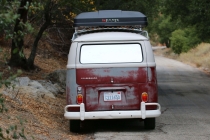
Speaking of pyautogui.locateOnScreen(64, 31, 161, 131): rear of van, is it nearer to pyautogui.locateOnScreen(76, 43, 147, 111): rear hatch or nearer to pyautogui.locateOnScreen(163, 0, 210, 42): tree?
pyautogui.locateOnScreen(76, 43, 147, 111): rear hatch

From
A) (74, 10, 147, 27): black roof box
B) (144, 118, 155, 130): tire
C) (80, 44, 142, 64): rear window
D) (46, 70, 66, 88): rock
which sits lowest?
(46, 70, 66, 88): rock

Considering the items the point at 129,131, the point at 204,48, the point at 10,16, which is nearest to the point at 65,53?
the point at 129,131

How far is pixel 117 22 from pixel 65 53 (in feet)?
41.2

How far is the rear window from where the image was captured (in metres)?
10.4

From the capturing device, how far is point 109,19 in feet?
42.1

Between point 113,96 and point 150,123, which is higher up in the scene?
point 113,96

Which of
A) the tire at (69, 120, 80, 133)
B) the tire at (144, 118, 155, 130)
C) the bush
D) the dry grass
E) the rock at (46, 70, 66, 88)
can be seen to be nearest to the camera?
the tire at (69, 120, 80, 133)

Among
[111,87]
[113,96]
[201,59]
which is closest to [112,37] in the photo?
[111,87]

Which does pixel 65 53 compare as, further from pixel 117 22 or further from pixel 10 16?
pixel 10 16

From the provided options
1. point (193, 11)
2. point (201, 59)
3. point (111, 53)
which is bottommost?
point (201, 59)

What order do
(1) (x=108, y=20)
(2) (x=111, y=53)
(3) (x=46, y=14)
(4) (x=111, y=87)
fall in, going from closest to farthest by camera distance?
(4) (x=111, y=87) → (2) (x=111, y=53) → (1) (x=108, y=20) → (3) (x=46, y=14)

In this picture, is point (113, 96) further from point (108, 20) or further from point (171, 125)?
point (108, 20)

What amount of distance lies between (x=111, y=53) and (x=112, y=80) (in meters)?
0.61

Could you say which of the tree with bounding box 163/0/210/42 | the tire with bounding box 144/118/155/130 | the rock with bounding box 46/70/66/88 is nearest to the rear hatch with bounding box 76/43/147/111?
the tire with bounding box 144/118/155/130
